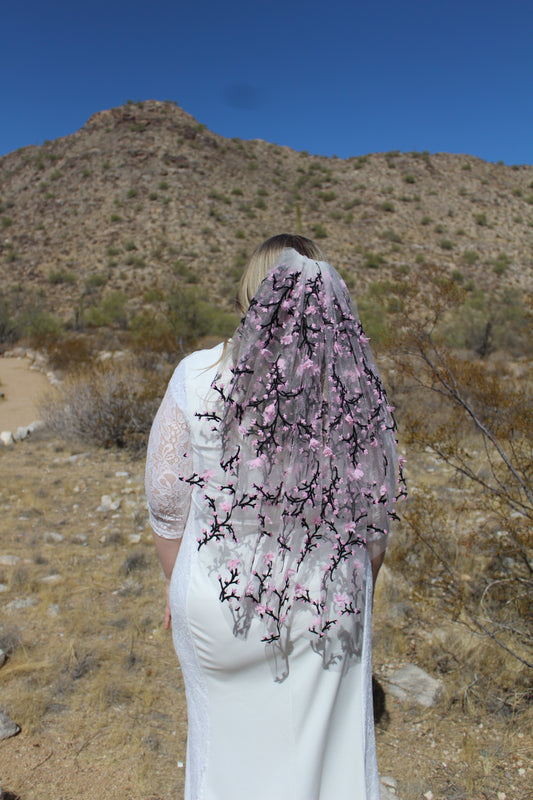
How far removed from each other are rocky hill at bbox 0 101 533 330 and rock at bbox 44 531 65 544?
17.4 meters

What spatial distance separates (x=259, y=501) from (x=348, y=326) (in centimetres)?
47

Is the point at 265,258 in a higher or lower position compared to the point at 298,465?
higher

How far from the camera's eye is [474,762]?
2.32 metres

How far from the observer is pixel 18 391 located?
10695 mm

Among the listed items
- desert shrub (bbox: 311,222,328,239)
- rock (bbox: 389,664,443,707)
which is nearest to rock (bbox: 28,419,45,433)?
rock (bbox: 389,664,443,707)

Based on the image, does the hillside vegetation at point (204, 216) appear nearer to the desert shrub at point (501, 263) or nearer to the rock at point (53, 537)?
the desert shrub at point (501, 263)

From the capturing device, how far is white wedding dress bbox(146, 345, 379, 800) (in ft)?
4.60

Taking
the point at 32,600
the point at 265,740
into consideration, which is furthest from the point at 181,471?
the point at 32,600

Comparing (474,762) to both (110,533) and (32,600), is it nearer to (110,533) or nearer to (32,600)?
(32,600)

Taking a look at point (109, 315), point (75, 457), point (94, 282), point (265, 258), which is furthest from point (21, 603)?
point (94, 282)

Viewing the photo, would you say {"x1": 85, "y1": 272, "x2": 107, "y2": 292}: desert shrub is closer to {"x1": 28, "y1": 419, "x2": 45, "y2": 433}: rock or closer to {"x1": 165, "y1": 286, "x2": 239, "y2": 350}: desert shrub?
{"x1": 165, "y1": 286, "x2": 239, "y2": 350}: desert shrub

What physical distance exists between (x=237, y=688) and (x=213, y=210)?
27555 millimetres

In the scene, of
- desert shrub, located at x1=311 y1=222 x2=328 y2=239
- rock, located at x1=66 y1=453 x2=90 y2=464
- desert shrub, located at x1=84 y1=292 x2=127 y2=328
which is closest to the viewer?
rock, located at x1=66 y1=453 x2=90 y2=464

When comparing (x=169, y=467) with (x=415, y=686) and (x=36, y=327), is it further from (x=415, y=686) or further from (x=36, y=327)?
(x=36, y=327)
